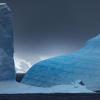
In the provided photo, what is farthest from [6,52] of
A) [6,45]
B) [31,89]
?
[31,89]

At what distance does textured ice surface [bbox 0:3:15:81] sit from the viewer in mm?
44031

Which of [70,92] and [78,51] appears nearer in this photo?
[70,92]

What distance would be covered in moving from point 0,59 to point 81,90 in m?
10.5

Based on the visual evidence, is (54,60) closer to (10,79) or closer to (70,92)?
(10,79)

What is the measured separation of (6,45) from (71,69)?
16393 mm

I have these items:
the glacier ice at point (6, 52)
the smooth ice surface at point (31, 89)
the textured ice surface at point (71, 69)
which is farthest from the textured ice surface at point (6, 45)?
the textured ice surface at point (71, 69)

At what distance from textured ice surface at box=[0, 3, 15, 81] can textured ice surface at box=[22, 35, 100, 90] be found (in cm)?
1338

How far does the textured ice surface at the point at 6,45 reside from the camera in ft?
144

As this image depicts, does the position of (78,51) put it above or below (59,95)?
above

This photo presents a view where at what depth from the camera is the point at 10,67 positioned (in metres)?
45.1

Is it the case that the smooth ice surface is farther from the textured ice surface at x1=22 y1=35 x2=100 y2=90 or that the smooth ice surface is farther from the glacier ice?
the textured ice surface at x1=22 y1=35 x2=100 y2=90

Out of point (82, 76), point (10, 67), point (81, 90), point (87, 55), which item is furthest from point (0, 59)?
point (87, 55)

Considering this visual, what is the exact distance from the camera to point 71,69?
6009cm

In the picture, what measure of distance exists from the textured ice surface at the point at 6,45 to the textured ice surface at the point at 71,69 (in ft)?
43.9
